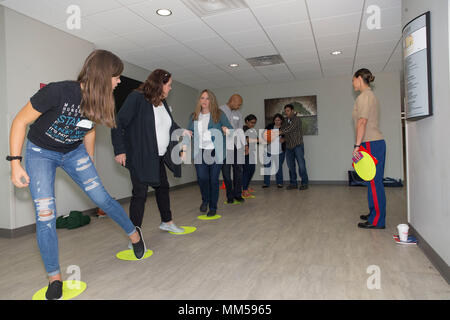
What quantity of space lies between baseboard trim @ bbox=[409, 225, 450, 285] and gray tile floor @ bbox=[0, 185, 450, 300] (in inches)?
1.5

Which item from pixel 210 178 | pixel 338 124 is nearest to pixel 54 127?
pixel 210 178

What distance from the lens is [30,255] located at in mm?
2410

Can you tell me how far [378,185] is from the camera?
2.75 meters

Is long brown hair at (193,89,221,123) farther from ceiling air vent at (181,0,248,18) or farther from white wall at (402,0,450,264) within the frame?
white wall at (402,0,450,264)

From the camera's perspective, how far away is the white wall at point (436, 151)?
175 cm

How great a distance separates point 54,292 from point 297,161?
518 centimetres

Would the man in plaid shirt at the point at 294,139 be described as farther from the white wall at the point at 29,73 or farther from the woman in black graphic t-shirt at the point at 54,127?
the woman in black graphic t-shirt at the point at 54,127

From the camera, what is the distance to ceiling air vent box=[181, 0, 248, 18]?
3.18 meters

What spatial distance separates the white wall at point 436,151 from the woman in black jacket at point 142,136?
1.89 m

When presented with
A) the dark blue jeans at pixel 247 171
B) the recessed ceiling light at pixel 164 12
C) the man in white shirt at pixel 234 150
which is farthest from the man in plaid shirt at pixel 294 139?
the recessed ceiling light at pixel 164 12

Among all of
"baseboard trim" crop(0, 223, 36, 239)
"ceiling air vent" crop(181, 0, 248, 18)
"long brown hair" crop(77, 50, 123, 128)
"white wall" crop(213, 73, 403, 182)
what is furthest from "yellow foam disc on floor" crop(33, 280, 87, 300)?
"white wall" crop(213, 73, 403, 182)
